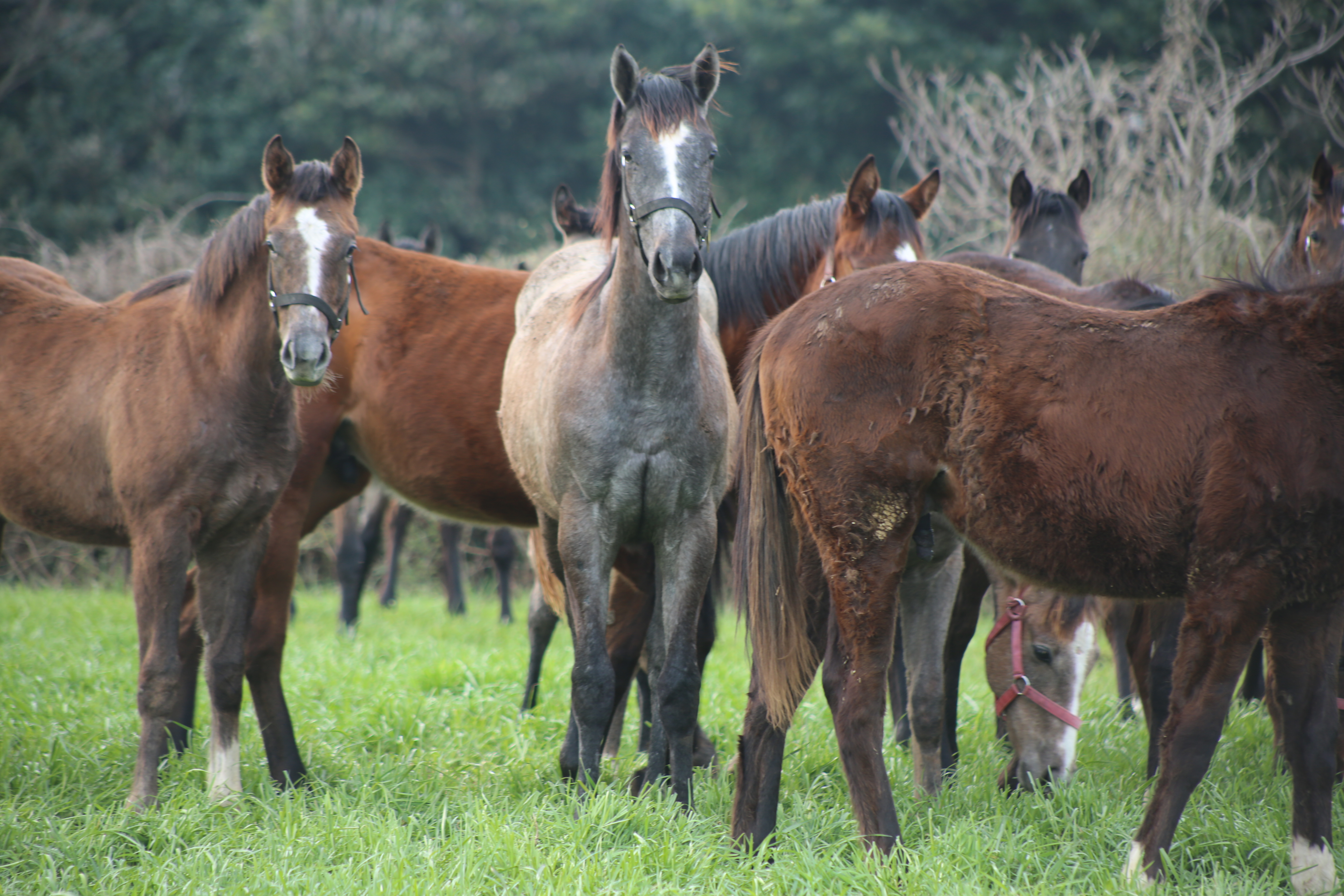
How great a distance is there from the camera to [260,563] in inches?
159

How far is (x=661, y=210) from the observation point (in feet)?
10.2

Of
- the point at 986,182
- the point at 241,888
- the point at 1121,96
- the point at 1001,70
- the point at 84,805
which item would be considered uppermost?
the point at 1001,70

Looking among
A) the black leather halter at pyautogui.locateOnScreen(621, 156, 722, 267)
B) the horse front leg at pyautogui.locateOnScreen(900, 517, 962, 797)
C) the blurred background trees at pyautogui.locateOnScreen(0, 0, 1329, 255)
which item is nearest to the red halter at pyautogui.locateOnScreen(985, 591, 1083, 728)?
the horse front leg at pyautogui.locateOnScreen(900, 517, 962, 797)

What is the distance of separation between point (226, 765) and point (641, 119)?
111 inches

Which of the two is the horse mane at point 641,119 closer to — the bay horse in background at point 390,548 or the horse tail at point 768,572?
the horse tail at point 768,572

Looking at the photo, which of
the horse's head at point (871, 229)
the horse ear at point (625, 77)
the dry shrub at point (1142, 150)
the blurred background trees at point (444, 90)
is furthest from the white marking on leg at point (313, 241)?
the blurred background trees at point (444, 90)

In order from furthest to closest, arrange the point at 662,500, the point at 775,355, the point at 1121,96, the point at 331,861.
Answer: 1. the point at 1121,96
2. the point at 662,500
3. the point at 775,355
4. the point at 331,861

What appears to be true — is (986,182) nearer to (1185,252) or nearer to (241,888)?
(1185,252)

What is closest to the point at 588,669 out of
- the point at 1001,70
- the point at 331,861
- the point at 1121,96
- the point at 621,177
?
the point at 331,861

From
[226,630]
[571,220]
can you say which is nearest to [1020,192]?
[571,220]

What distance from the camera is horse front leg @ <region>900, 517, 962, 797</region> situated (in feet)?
12.0

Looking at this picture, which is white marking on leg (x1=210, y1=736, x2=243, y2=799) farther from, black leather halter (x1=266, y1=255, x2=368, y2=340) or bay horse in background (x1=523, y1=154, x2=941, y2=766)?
black leather halter (x1=266, y1=255, x2=368, y2=340)

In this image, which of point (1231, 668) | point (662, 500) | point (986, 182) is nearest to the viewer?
point (1231, 668)

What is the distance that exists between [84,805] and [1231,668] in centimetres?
375
